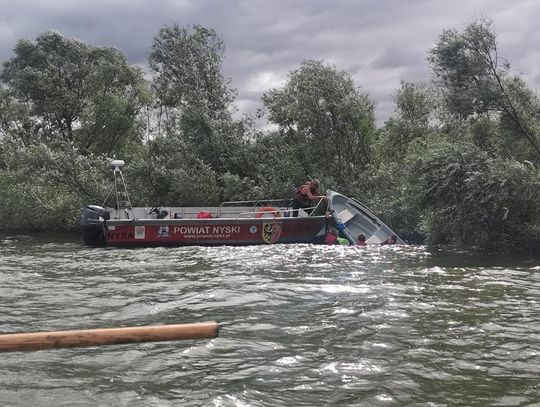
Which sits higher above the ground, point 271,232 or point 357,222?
point 357,222

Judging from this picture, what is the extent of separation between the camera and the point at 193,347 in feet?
21.5

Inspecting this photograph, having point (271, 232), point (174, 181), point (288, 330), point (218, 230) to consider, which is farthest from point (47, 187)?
point (288, 330)

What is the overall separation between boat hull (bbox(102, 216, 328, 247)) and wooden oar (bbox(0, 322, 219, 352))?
13.9 metres

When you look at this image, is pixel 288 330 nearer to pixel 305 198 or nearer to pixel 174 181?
pixel 305 198

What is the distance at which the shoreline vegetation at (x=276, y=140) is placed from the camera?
15.9 metres

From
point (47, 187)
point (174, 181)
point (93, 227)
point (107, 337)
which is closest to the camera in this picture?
point (107, 337)

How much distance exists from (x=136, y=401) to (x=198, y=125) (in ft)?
69.3

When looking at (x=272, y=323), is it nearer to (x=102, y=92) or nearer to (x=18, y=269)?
(x=18, y=269)

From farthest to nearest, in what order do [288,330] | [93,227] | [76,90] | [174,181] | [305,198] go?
1. [76,90]
2. [174,181]
3. [305,198]
4. [93,227]
5. [288,330]

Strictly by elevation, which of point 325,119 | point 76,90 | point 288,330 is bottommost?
point 288,330

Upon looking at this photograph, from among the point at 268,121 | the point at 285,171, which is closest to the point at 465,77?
the point at 285,171

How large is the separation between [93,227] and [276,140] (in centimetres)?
971

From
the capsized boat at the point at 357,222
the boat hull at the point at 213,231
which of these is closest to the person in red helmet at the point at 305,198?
the capsized boat at the point at 357,222

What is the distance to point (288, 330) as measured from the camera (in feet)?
24.0
